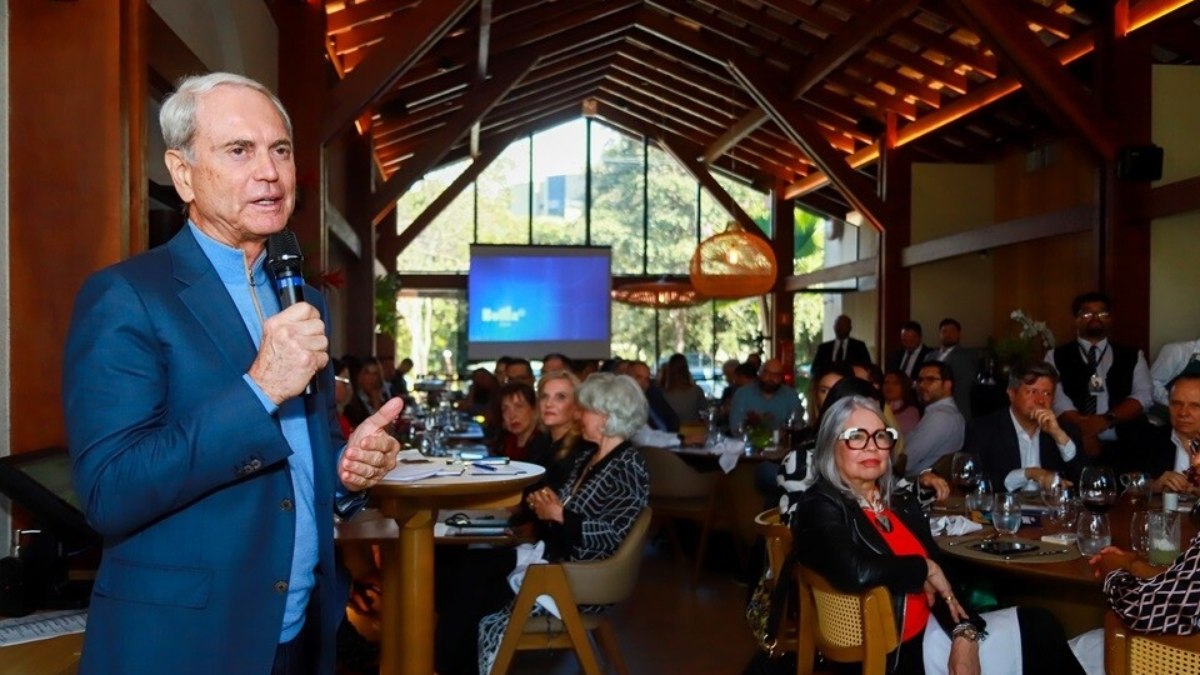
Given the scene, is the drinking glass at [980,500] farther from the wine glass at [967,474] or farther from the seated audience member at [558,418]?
the seated audience member at [558,418]

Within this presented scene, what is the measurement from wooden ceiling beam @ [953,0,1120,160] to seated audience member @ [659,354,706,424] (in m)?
3.83

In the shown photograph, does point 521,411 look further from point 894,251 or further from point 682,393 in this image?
point 894,251

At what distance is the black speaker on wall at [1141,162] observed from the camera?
8.20m

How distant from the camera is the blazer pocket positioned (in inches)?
55.7

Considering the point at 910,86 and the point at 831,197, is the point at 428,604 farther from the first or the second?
the point at 831,197

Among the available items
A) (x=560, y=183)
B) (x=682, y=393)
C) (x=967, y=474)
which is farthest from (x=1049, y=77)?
(x=560, y=183)

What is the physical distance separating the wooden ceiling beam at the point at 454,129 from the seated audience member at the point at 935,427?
26.5 ft

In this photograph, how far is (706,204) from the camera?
68.0ft

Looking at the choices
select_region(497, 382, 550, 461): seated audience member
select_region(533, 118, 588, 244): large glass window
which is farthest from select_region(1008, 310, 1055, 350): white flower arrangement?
select_region(533, 118, 588, 244): large glass window

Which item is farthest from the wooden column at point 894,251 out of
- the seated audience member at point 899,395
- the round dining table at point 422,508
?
the round dining table at point 422,508

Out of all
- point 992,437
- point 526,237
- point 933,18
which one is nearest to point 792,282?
point 526,237

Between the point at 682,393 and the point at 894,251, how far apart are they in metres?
4.18

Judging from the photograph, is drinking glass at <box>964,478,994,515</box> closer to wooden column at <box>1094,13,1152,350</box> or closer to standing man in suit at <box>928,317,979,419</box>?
wooden column at <box>1094,13,1152,350</box>

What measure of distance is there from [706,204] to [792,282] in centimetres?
294
